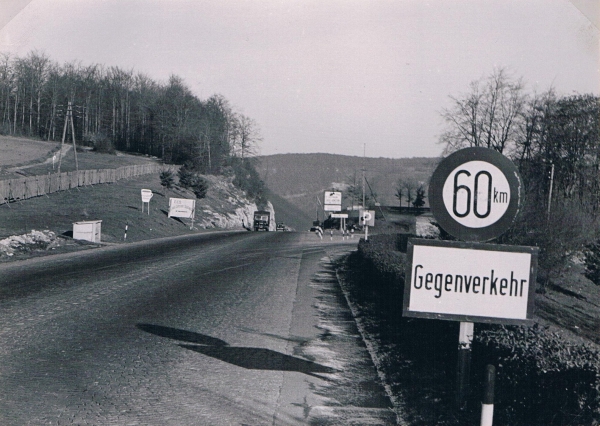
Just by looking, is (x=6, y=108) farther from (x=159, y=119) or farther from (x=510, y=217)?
(x=510, y=217)

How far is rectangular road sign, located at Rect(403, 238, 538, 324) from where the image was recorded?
15.6 feet

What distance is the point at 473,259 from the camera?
15.6ft

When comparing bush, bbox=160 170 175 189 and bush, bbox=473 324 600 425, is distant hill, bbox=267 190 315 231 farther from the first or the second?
bush, bbox=473 324 600 425

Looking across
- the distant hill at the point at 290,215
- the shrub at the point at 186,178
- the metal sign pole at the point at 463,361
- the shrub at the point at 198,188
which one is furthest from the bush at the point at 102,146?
the metal sign pole at the point at 463,361

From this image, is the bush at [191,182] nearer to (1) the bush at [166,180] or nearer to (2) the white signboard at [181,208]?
(1) the bush at [166,180]

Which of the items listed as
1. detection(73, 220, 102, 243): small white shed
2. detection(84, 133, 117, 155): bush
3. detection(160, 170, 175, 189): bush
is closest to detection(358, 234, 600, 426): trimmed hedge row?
detection(73, 220, 102, 243): small white shed

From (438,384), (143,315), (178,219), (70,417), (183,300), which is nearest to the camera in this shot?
(70,417)

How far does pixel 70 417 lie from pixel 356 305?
26.1 ft

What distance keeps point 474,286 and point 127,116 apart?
115412 millimetres

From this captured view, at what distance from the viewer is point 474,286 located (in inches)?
187

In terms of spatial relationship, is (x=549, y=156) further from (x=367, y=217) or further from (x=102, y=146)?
(x=102, y=146)

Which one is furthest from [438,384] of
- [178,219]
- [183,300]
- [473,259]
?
[178,219]

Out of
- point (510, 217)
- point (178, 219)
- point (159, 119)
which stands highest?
point (159, 119)

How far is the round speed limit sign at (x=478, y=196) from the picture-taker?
15.5 feet
